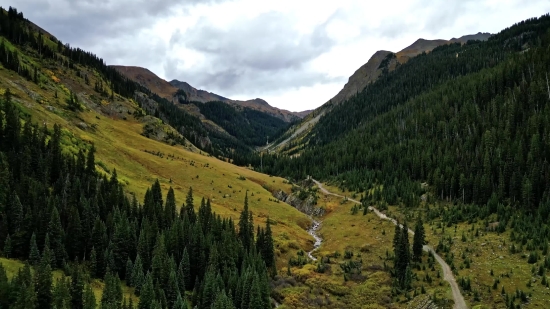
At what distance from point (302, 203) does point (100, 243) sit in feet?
273

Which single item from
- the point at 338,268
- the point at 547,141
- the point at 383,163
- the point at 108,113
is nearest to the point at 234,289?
the point at 338,268

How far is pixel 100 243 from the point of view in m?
60.1

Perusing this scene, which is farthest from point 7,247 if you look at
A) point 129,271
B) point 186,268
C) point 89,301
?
point 186,268

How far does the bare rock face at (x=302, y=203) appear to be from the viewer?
12600cm

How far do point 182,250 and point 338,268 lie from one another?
3316cm

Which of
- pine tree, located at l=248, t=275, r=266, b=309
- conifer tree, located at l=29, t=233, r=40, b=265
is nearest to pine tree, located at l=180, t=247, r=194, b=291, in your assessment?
pine tree, located at l=248, t=275, r=266, b=309

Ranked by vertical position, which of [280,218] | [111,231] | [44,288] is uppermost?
[111,231]

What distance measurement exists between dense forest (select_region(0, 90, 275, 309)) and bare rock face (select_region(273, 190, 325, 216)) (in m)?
48.8

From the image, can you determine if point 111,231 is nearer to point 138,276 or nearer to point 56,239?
point 56,239

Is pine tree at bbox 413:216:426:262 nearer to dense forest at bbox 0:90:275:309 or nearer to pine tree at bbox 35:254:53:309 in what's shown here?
dense forest at bbox 0:90:275:309

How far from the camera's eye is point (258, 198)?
121688mm

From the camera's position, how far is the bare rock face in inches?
4961

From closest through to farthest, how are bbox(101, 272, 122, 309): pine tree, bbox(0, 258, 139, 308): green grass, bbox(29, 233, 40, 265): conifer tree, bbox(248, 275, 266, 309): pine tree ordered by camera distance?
bbox(101, 272, 122, 309): pine tree, bbox(0, 258, 139, 308): green grass, bbox(29, 233, 40, 265): conifer tree, bbox(248, 275, 266, 309): pine tree

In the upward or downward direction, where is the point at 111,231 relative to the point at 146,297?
upward
